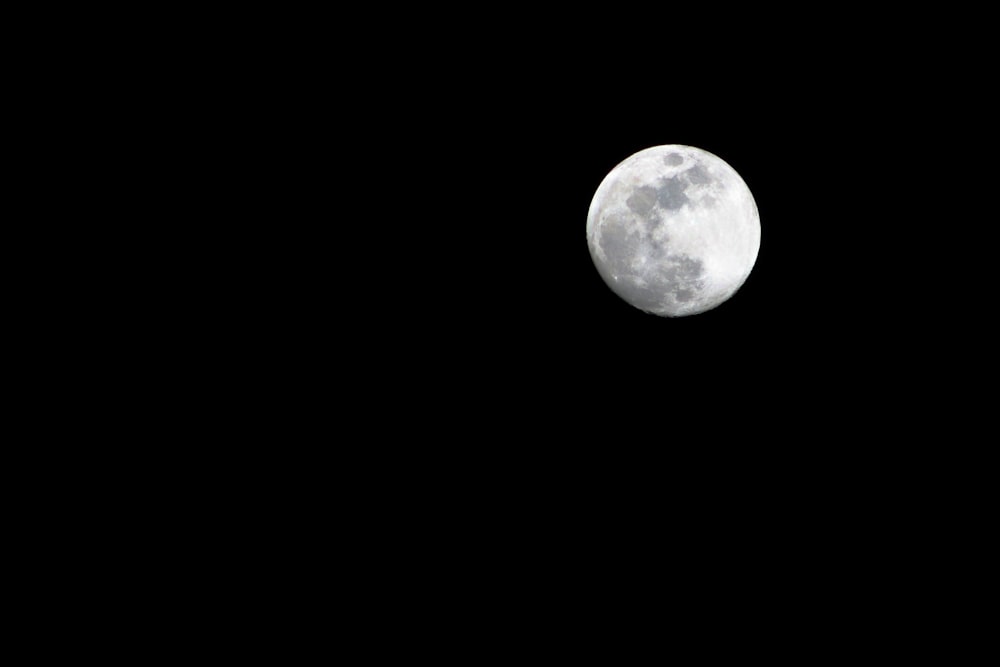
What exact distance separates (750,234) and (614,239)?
799mm

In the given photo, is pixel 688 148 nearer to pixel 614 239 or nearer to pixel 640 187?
pixel 640 187

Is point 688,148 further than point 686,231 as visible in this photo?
Yes

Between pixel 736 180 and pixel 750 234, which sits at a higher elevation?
pixel 736 180

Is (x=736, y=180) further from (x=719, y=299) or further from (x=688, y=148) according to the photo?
(x=719, y=299)

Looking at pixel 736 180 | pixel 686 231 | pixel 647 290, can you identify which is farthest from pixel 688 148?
pixel 647 290

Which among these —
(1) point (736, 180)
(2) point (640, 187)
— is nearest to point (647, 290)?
(2) point (640, 187)

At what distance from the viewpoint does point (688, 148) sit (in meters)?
4.00

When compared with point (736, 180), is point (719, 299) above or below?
below

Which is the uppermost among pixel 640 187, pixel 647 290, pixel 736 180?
pixel 736 180

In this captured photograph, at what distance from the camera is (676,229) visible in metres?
3.72

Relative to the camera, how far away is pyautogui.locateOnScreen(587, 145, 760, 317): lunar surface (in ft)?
12.3

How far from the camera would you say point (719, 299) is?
4.05 m

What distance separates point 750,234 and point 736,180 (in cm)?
33

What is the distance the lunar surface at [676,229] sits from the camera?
3.75 metres
